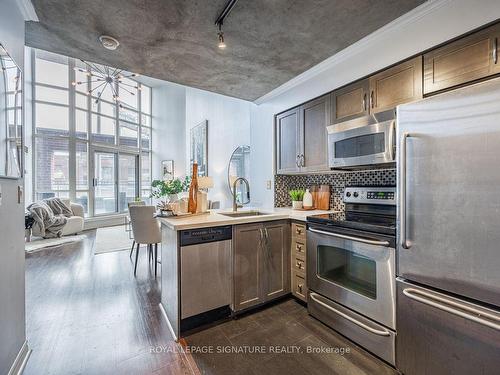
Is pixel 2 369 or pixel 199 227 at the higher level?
pixel 199 227

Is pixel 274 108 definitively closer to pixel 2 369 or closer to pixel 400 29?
pixel 400 29

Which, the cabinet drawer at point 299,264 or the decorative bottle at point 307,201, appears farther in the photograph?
the decorative bottle at point 307,201

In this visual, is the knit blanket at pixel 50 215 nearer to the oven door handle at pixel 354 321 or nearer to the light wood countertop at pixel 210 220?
the light wood countertop at pixel 210 220

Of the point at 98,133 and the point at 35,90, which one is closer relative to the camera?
the point at 35,90

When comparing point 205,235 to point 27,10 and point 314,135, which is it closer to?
point 314,135

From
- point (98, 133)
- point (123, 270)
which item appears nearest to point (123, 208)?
point (98, 133)

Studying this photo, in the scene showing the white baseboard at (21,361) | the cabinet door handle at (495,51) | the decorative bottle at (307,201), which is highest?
the cabinet door handle at (495,51)

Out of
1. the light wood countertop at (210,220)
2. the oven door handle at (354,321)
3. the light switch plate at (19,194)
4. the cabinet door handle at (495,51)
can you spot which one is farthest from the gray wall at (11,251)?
the cabinet door handle at (495,51)

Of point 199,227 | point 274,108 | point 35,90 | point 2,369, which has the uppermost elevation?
point 35,90

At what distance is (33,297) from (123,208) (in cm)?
522

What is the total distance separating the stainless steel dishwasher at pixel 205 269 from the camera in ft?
5.98

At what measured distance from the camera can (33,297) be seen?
253cm

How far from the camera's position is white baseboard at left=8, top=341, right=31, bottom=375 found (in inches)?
55.8

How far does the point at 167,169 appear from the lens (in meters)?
8.16
